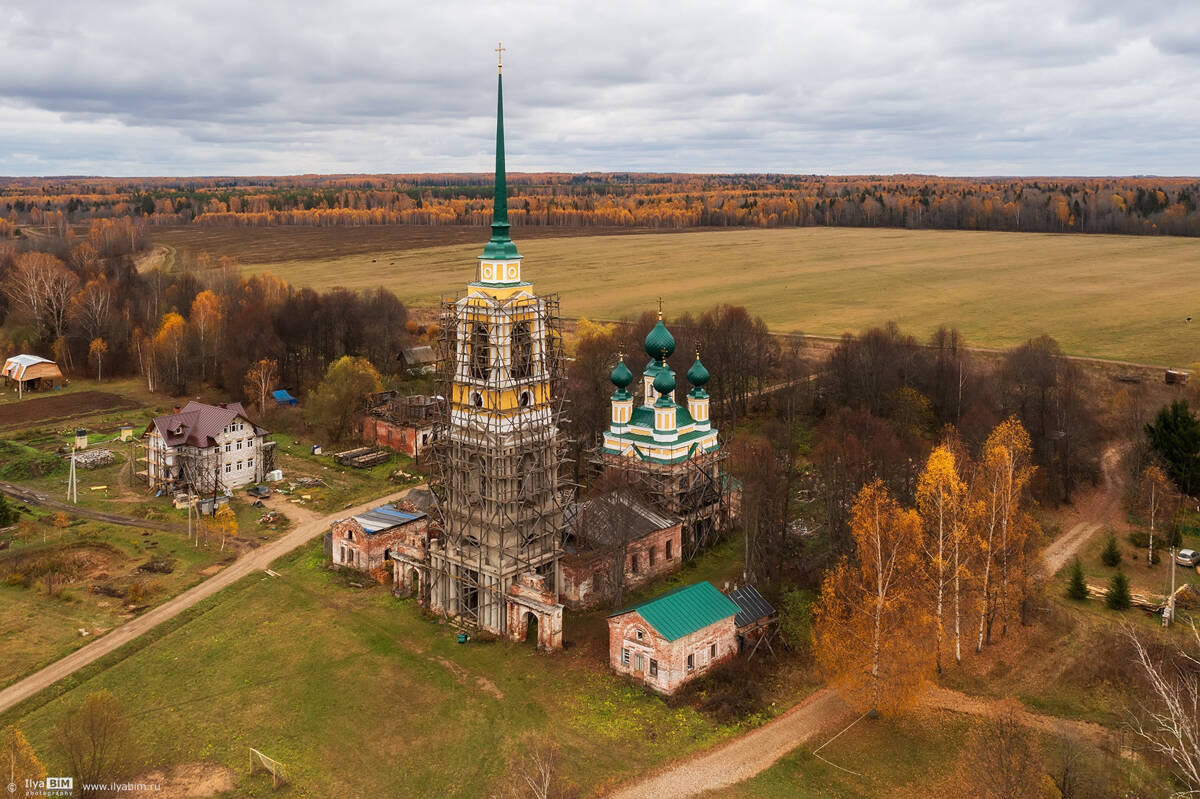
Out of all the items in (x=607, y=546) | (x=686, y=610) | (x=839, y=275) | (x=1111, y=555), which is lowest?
(x=1111, y=555)

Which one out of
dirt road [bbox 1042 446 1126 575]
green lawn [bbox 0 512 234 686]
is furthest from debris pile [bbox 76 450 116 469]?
dirt road [bbox 1042 446 1126 575]

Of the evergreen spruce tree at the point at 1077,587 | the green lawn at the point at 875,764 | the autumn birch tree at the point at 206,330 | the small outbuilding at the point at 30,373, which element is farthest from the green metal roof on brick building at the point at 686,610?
the small outbuilding at the point at 30,373

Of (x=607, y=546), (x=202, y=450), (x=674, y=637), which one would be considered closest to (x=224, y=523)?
(x=202, y=450)

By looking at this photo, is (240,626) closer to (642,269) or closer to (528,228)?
(642,269)

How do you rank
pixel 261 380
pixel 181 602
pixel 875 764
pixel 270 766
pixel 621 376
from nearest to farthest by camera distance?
pixel 270 766
pixel 875 764
pixel 181 602
pixel 621 376
pixel 261 380

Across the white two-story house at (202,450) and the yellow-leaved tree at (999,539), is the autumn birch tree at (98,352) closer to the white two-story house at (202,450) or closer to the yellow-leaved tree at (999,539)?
the white two-story house at (202,450)

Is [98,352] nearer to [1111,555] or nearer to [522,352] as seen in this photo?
[522,352]

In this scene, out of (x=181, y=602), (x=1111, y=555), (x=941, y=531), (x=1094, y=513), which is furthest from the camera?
(x=1094, y=513)
